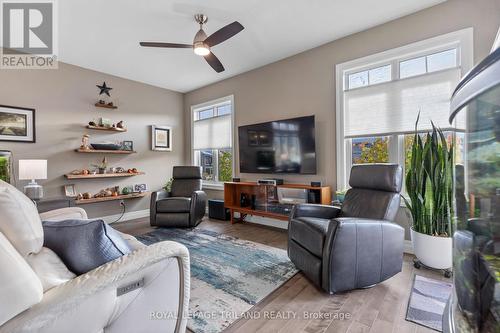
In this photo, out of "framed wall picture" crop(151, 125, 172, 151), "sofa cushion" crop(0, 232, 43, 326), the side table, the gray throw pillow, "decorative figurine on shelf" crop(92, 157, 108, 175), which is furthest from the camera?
"framed wall picture" crop(151, 125, 172, 151)

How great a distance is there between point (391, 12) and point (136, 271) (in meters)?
3.44

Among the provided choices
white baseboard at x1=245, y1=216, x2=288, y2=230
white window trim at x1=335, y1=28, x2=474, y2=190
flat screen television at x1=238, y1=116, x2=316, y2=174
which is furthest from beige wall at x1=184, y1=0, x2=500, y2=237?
white baseboard at x1=245, y1=216, x2=288, y2=230

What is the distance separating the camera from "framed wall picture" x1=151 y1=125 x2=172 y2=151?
4828mm

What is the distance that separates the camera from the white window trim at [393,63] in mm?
2318

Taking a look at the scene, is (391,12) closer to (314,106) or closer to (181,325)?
(314,106)

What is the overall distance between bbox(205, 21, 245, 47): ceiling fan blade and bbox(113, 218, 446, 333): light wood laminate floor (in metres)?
2.41

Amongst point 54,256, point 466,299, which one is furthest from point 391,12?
point 54,256

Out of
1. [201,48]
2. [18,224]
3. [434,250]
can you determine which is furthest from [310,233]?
[201,48]

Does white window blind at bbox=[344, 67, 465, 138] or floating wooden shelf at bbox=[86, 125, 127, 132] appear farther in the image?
floating wooden shelf at bbox=[86, 125, 127, 132]

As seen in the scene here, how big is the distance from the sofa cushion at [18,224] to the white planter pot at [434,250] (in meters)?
2.78

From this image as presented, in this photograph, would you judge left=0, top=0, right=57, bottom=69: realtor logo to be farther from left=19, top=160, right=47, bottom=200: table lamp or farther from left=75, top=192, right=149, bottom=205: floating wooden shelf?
left=75, top=192, right=149, bottom=205: floating wooden shelf

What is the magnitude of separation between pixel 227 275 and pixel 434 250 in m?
1.90

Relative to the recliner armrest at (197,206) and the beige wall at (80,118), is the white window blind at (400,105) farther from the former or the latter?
the beige wall at (80,118)

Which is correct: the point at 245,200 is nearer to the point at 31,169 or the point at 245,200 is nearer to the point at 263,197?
the point at 263,197
